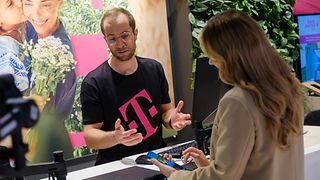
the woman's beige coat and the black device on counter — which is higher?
the black device on counter

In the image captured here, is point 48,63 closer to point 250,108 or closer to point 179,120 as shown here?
point 179,120

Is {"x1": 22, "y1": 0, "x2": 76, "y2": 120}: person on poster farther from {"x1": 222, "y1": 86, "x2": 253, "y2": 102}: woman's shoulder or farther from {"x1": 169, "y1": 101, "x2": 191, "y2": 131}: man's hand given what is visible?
{"x1": 222, "y1": 86, "x2": 253, "y2": 102}: woman's shoulder

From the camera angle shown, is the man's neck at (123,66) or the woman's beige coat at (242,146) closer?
the woman's beige coat at (242,146)

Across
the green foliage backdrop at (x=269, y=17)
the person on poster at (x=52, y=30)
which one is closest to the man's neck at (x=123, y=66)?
the person on poster at (x=52, y=30)

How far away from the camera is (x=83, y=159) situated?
358cm

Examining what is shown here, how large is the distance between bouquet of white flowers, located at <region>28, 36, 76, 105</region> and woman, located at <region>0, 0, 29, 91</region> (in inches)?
3.5

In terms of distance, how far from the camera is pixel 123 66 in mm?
2527

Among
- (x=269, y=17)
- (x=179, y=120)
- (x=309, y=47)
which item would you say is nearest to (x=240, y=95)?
(x=179, y=120)

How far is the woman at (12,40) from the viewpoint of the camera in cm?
310

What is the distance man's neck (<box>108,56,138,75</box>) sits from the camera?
2512mm

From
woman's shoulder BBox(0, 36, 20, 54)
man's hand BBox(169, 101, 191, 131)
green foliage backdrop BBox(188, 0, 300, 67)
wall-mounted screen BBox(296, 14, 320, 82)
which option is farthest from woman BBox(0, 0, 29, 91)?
wall-mounted screen BBox(296, 14, 320, 82)

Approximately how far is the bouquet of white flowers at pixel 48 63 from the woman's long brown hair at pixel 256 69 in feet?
6.97

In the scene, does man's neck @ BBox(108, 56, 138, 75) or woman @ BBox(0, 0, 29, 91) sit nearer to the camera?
man's neck @ BBox(108, 56, 138, 75)

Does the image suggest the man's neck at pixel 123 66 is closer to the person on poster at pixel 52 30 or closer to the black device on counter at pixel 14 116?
the person on poster at pixel 52 30
